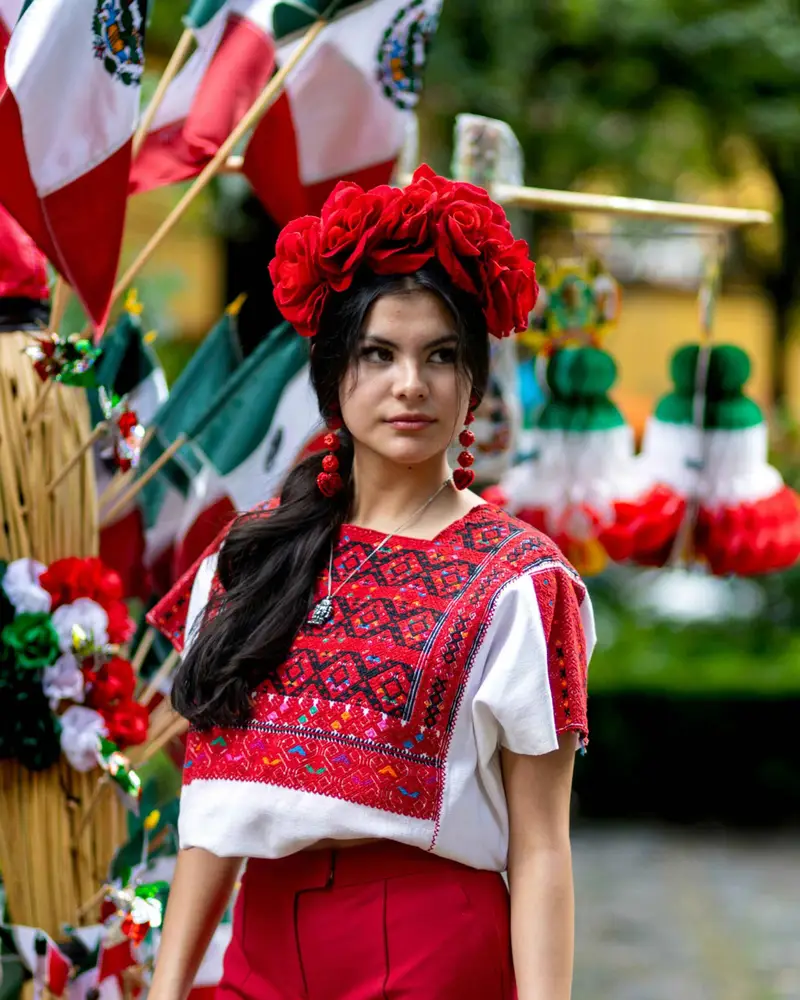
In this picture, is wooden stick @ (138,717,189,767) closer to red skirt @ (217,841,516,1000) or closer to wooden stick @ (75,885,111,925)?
wooden stick @ (75,885,111,925)

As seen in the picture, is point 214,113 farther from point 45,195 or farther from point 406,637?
point 406,637

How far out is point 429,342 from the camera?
184 cm

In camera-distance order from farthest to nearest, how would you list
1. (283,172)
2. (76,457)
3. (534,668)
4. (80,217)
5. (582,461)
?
(582,461)
(283,172)
(76,457)
(80,217)
(534,668)

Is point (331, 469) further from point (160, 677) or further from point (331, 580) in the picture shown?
point (160, 677)

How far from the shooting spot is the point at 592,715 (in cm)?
773

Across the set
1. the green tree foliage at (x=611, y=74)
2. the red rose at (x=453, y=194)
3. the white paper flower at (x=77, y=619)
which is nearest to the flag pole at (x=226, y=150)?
the white paper flower at (x=77, y=619)

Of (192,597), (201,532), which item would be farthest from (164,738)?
(192,597)

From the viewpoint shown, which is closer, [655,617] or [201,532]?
[201,532]

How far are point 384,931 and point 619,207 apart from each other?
5.58 ft

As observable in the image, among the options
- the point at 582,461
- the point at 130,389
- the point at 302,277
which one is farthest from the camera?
the point at 582,461

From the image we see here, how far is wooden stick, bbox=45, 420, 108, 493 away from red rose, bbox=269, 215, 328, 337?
0.48m

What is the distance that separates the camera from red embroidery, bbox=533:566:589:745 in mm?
1780

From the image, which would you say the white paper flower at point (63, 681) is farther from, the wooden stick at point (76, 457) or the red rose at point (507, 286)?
the red rose at point (507, 286)

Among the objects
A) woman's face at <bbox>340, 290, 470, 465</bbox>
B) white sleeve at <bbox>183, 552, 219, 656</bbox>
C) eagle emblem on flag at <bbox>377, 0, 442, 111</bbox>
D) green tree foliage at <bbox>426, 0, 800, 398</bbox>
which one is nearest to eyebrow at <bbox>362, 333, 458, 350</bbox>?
woman's face at <bbox>340, 290, 470, 465</bbox>
